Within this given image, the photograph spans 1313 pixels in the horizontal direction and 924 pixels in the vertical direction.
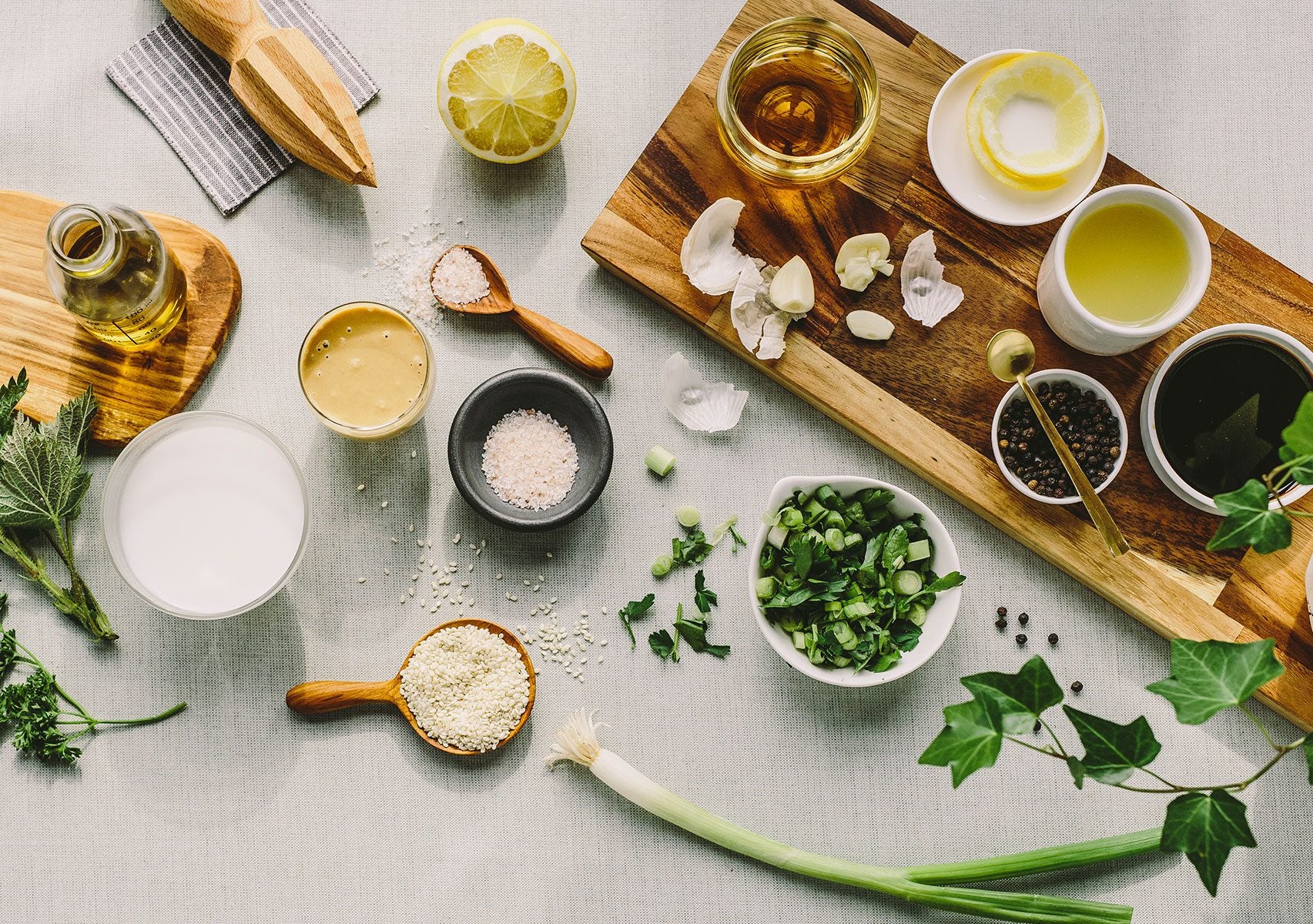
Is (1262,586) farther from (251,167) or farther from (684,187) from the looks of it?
(251,167)

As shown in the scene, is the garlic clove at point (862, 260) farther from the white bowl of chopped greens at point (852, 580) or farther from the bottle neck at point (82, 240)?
the bottle neck at point (82, 240)

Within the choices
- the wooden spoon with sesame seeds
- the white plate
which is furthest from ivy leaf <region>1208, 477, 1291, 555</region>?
the wooden spoon with sesame seeds

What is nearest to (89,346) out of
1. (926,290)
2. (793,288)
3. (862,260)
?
(793,288)

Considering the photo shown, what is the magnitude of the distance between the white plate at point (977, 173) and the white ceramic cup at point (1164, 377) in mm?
303

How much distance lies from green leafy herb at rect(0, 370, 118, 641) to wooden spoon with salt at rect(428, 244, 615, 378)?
647mm

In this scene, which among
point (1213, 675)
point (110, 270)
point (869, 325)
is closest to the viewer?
point (1213, 675)

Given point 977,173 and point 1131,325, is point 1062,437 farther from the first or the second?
point 977,173

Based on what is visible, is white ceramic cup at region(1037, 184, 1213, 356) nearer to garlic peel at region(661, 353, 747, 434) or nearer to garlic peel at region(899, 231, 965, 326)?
garlic peel at region(899, 231, 965, 326)

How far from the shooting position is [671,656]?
169 centimetres

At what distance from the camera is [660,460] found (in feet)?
5.52

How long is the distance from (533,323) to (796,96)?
592mm

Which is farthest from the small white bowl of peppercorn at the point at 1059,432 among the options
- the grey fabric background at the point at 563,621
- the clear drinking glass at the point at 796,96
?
the clear drinking glass at the point at 796,96

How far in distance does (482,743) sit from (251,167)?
43.2 inches

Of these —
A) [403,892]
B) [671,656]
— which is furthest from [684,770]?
[403,892]
